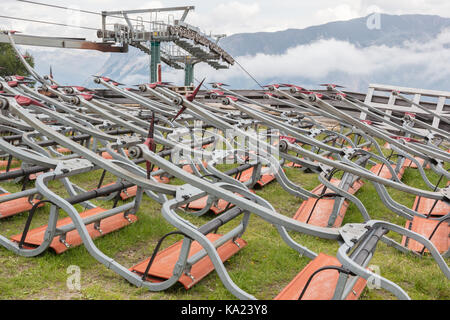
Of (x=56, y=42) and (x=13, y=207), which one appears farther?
(x=56, y=42)

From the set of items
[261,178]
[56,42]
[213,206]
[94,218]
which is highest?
[56,42]

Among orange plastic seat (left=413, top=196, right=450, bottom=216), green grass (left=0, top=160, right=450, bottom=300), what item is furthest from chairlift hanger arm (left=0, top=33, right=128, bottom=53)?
orange plastic seat (left=413, top=196, right=450, bottom=216)

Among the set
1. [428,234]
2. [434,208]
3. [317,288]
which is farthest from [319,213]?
[317,288]

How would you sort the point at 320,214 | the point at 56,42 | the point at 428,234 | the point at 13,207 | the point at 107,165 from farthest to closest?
the point at 56,42 < the point at 320,214 < the point at 13,207 < the point at 428,234 < the point at 107,165

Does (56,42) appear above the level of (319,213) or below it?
above

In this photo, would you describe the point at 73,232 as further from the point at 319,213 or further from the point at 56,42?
the point at 56,42

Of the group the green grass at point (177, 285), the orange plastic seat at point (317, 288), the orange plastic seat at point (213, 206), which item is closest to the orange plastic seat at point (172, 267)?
the green grass at point (177, 285)
